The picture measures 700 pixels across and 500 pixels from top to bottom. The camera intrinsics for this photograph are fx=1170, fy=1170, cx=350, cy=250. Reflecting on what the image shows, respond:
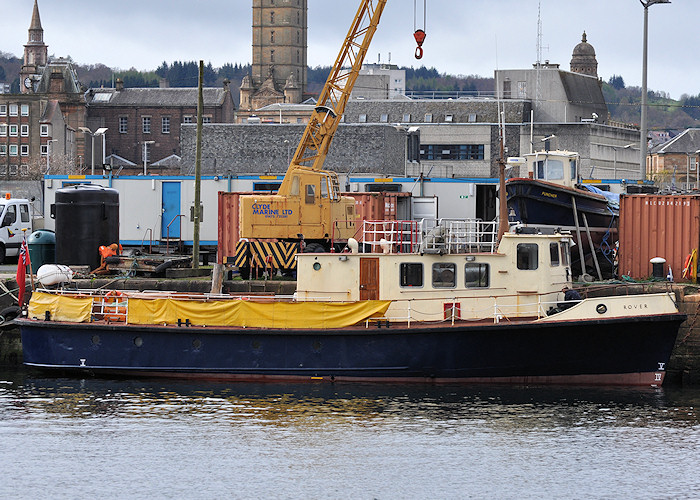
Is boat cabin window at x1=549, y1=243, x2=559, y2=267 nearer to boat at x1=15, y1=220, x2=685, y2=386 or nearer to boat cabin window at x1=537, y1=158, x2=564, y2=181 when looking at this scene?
boat at x1=15, y1=220, x2=685, y2=386

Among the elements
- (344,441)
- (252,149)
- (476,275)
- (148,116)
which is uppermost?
(148,116)

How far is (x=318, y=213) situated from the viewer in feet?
122

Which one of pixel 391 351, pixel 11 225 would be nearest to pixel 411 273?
pixel 391 351

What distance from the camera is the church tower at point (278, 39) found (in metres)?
170

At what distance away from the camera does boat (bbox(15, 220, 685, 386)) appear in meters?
26.9

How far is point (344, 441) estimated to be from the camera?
23.0 meters

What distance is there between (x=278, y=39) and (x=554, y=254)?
480 ft

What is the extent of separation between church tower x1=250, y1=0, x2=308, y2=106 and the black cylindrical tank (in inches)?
5204

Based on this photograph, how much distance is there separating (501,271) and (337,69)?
1513 cm

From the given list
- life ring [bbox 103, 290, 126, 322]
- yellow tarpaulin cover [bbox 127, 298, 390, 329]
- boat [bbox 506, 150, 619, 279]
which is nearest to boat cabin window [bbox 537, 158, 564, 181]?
boat [bbox 506, 150, 619, 279]

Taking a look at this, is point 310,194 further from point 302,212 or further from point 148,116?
point 148,116

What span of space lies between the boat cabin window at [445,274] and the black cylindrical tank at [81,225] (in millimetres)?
13987

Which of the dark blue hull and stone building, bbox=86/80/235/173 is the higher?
stone building, bbox=86/80/235/173

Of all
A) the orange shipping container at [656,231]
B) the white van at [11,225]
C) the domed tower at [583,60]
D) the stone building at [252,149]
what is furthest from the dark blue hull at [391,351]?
the domed tower at [583,60]
